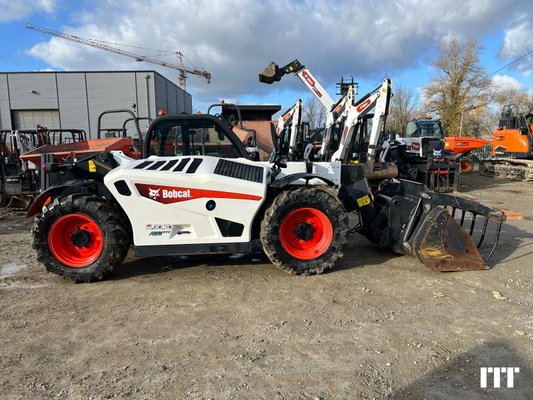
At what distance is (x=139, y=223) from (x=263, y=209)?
1.44 meters

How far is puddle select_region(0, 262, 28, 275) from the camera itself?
16.4 feet

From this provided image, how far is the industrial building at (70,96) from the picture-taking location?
38312 millimetres

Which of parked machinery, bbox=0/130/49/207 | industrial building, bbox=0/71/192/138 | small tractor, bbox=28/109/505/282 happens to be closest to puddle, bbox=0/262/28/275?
small tractor, bbox=28/109/505/282

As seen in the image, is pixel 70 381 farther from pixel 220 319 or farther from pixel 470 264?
pixel 470 264

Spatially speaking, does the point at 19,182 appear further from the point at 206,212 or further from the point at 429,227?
the point at 429,227

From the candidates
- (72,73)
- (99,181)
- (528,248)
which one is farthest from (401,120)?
(99,181)

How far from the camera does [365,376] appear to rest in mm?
2791

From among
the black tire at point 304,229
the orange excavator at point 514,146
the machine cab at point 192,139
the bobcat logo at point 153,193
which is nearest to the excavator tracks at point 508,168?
the orange excavator at point 514,146

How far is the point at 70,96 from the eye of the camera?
1538 inches

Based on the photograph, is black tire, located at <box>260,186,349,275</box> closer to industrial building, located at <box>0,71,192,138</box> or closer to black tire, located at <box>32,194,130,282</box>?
black tire, located at <box>32,194,130,282</box>

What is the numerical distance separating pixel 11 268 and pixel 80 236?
142 centimetres

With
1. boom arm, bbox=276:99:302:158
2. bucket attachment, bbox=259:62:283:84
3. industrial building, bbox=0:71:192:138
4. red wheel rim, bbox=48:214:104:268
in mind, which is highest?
industrial building, bbox=0:71:192:138

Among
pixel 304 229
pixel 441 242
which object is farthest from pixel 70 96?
pixel 441 242

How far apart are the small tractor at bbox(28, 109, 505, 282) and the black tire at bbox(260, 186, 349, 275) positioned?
12 millimetres
